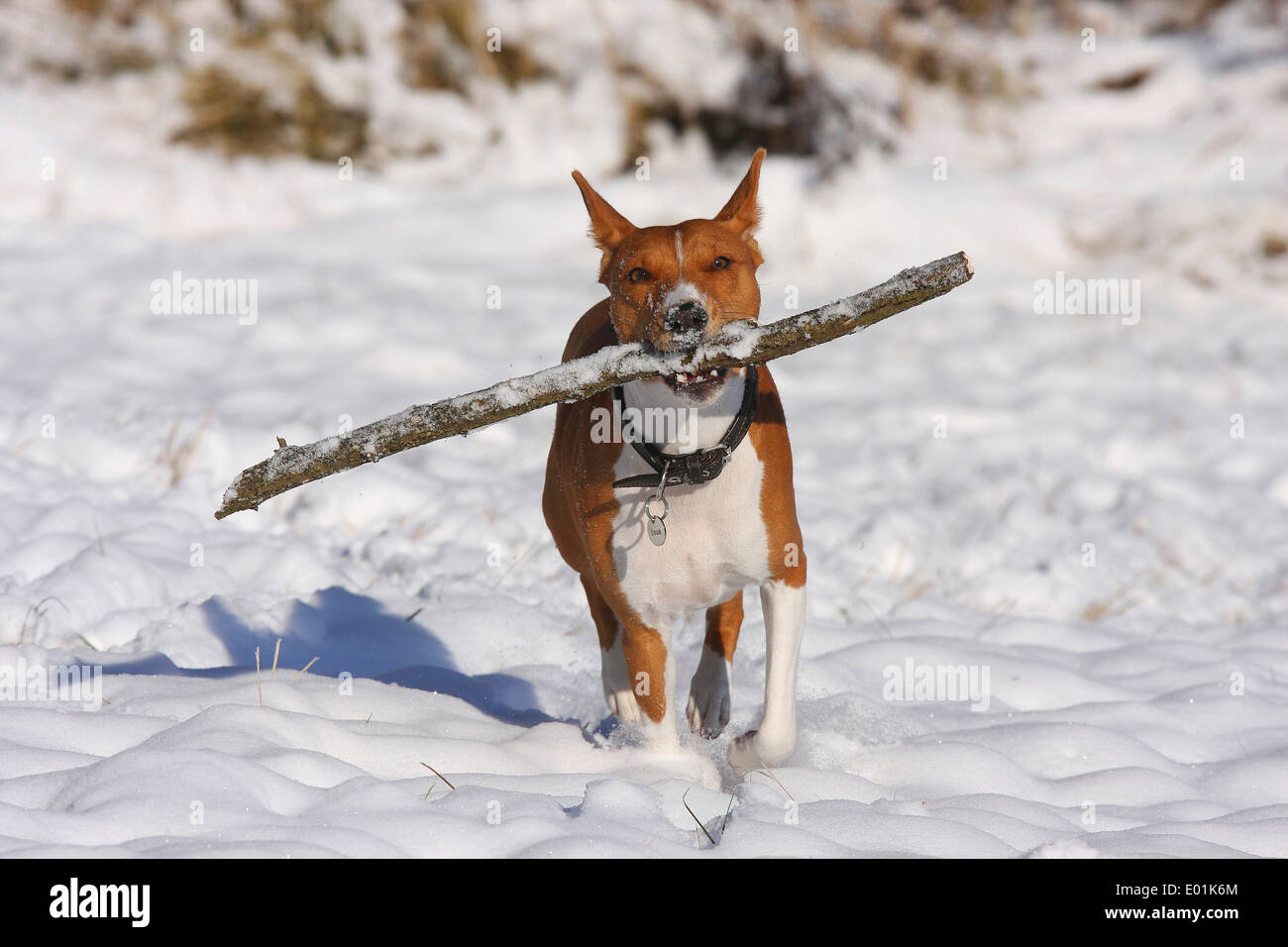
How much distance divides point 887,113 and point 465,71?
4.13 metres

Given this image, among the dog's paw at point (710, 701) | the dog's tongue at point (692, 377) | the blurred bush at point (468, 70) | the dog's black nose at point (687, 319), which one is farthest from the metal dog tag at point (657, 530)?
the blurred bush at point (468, 70)

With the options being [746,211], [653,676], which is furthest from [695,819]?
[746,211]

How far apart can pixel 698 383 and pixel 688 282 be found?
0.89 feet

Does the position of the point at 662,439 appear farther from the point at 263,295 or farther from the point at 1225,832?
the point at 263,295

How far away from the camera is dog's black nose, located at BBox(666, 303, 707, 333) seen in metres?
2.89

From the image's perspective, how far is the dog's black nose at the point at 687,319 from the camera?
2.89 m

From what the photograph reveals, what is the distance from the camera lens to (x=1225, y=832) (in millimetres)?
3059

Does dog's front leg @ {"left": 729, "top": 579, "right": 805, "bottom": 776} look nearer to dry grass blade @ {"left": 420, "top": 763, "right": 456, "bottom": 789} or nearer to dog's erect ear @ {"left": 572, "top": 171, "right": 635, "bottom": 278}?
dry grass blade @ {"left": 420, "top": 763, "right": 456, "bottom": 789}

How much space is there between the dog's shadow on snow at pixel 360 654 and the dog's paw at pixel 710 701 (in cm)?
47

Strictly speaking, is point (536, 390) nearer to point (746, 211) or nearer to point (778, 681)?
point (746, 211)

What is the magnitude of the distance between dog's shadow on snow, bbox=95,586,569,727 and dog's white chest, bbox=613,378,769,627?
2.85 ft

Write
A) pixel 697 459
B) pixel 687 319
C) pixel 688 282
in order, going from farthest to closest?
pixel 697 459, pixel 688 282, pixel 687 319

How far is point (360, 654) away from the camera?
14.0 ft
